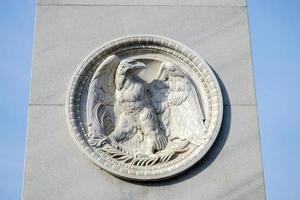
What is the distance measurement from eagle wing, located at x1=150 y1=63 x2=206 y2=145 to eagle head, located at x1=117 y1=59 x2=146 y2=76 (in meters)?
0.31

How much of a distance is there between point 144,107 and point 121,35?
942 mm

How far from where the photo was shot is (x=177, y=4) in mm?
5570

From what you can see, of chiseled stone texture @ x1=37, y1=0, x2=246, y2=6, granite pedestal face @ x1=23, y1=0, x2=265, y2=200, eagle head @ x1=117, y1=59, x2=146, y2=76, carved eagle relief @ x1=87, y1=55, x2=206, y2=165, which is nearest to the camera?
granite pedestal face @ x1=23, y1=0, x2=265, y2=200

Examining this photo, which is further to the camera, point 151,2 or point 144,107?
point 151,2

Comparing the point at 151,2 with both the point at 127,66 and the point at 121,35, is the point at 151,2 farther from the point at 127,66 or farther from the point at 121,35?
the point at 127,66

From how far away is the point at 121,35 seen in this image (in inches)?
212

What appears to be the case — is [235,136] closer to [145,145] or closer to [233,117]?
[233,117]

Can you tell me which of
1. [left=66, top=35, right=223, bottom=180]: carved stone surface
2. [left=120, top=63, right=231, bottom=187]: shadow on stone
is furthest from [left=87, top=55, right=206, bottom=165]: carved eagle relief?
[left=120, top=63, right=231, bottom=187]: shadow on stone

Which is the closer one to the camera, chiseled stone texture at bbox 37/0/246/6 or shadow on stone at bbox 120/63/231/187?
shadow on stone at bbox 120/63/231/187

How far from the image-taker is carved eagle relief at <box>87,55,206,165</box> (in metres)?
4.92

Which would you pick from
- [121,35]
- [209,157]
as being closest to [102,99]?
[121,35]

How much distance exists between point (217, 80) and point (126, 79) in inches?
40.9

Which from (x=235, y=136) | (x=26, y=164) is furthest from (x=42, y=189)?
(x=235, y=136)

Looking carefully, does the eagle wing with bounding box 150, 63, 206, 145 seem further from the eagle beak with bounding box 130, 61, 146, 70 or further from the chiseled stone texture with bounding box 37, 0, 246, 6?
the chiseled stone texture with bounding box 37, 0, 246, 6
